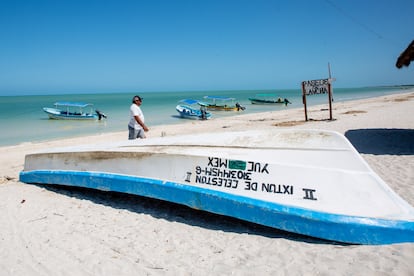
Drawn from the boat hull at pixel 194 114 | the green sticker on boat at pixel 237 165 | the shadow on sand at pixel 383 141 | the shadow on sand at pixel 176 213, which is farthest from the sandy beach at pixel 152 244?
the boat hull at pixel 194 114

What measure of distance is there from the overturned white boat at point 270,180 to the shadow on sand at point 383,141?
13.1 ft

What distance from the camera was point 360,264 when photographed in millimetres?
2469

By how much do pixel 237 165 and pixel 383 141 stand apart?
6075mm

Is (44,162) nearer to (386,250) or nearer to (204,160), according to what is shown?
(204,160)

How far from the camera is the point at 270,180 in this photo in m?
3.20

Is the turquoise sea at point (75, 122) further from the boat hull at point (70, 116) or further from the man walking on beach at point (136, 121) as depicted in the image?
the man walking on beach at point (136, 121)

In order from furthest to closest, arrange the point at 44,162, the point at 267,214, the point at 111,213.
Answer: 1. the point at 44,162
2. the point at 111,213
3. the point at 267,214

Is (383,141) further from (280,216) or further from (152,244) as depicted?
(152,244)

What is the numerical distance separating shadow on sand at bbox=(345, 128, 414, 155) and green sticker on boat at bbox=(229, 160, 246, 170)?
465 centimetres

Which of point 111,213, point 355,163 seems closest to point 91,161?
point 111,213

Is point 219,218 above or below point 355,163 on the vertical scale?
below

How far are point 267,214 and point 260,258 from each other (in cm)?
46

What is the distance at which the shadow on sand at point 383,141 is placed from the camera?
6.66m

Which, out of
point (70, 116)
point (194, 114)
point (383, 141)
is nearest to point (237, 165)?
point (383, 141)
